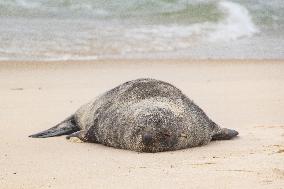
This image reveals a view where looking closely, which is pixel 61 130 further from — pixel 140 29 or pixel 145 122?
pixel 140 29

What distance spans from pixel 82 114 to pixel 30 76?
422 cm

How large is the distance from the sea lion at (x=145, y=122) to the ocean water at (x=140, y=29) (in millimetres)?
6208

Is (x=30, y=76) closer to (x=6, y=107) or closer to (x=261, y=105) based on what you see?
(x=6, y=107)

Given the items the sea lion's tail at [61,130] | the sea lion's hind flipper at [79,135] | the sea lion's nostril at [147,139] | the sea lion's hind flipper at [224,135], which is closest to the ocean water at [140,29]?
the sea lion's tail at [61,130]

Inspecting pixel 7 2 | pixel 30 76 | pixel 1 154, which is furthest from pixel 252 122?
pixel 7 2

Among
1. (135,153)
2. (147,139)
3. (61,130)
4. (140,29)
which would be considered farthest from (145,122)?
(140,29)

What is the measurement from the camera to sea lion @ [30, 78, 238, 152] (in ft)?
17.4

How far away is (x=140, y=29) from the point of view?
49.8 feet

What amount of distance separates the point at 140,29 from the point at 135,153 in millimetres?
10117

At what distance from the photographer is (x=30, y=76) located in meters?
10.6

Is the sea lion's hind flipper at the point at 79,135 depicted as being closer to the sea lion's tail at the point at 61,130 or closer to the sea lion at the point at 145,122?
the sea lion at the point at 145,122

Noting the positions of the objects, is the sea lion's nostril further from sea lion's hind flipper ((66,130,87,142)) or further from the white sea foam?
the white sea foam

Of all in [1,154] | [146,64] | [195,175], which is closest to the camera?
[195,175]

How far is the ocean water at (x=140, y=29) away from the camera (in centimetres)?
1308
